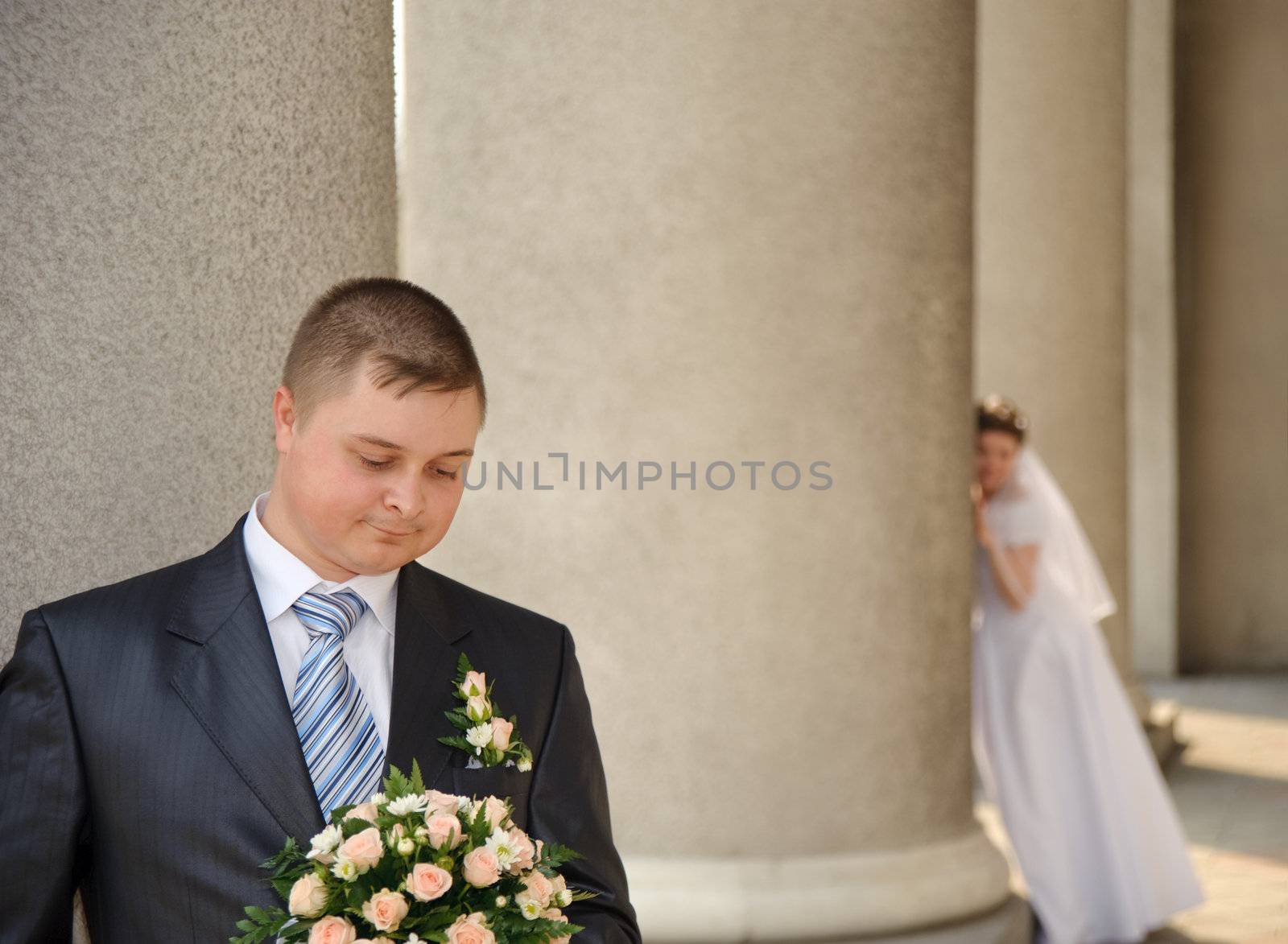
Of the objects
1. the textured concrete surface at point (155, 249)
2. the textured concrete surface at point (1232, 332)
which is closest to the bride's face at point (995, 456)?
the textured concrete surface at point (155, 249)

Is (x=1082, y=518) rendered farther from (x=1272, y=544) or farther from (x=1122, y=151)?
(x=1272, y=544)

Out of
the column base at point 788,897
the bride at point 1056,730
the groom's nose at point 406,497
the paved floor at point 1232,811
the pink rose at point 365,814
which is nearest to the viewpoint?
the pink rose at point 365,814

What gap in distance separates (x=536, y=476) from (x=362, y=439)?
3.26 meters

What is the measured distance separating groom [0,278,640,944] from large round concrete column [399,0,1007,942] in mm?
2965

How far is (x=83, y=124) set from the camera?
2.76 metres

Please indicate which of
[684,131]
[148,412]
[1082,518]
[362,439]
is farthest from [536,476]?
[1082,518]

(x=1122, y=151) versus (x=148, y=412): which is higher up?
(x=1122, y=151)

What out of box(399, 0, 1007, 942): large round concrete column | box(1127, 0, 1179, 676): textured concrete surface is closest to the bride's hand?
box(399, 0, 1007, 942): large round concrete column

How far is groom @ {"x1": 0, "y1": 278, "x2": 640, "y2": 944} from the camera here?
7.00 feet

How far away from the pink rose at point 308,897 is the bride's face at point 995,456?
703 cm

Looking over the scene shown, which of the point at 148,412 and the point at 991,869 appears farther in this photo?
the point at 991,869

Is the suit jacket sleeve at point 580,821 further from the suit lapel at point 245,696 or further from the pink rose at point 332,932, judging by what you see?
the pink rose at point 332,932

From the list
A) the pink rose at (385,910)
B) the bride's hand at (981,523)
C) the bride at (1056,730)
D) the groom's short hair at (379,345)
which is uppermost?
the groom's short hair at (379,345)

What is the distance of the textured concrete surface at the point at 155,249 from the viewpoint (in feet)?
8.85
